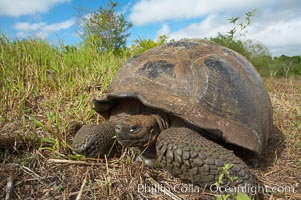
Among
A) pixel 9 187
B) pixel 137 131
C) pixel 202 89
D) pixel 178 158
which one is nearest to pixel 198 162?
pixel 178 158

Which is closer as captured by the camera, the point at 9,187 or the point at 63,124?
the point at 9,187

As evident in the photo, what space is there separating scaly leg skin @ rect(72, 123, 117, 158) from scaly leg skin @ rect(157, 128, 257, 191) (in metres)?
0.59

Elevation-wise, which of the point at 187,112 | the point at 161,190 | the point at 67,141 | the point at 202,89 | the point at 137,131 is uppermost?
the point at 202,89

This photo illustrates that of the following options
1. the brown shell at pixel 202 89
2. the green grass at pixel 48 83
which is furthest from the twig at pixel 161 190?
the green grass at pixel 48 83

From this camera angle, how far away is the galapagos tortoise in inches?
81.3

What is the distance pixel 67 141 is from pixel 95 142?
44 cm

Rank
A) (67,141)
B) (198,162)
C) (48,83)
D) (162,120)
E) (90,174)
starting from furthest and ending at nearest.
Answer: (48,83) < (67,141) < (162,120) < (90,174) < (198,162)

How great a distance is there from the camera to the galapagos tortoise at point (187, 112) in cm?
206

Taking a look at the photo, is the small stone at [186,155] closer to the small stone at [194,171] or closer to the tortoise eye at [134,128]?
the small stone at [194,171]

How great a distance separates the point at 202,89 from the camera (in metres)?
2.38

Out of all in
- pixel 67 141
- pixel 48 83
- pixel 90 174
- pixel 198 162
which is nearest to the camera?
pixel 198 162

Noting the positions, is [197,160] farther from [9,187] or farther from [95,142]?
[9,187]

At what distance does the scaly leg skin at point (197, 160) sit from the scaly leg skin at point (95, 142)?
59 centimetres

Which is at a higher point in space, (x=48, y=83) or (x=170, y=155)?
(x=48, y=83)
